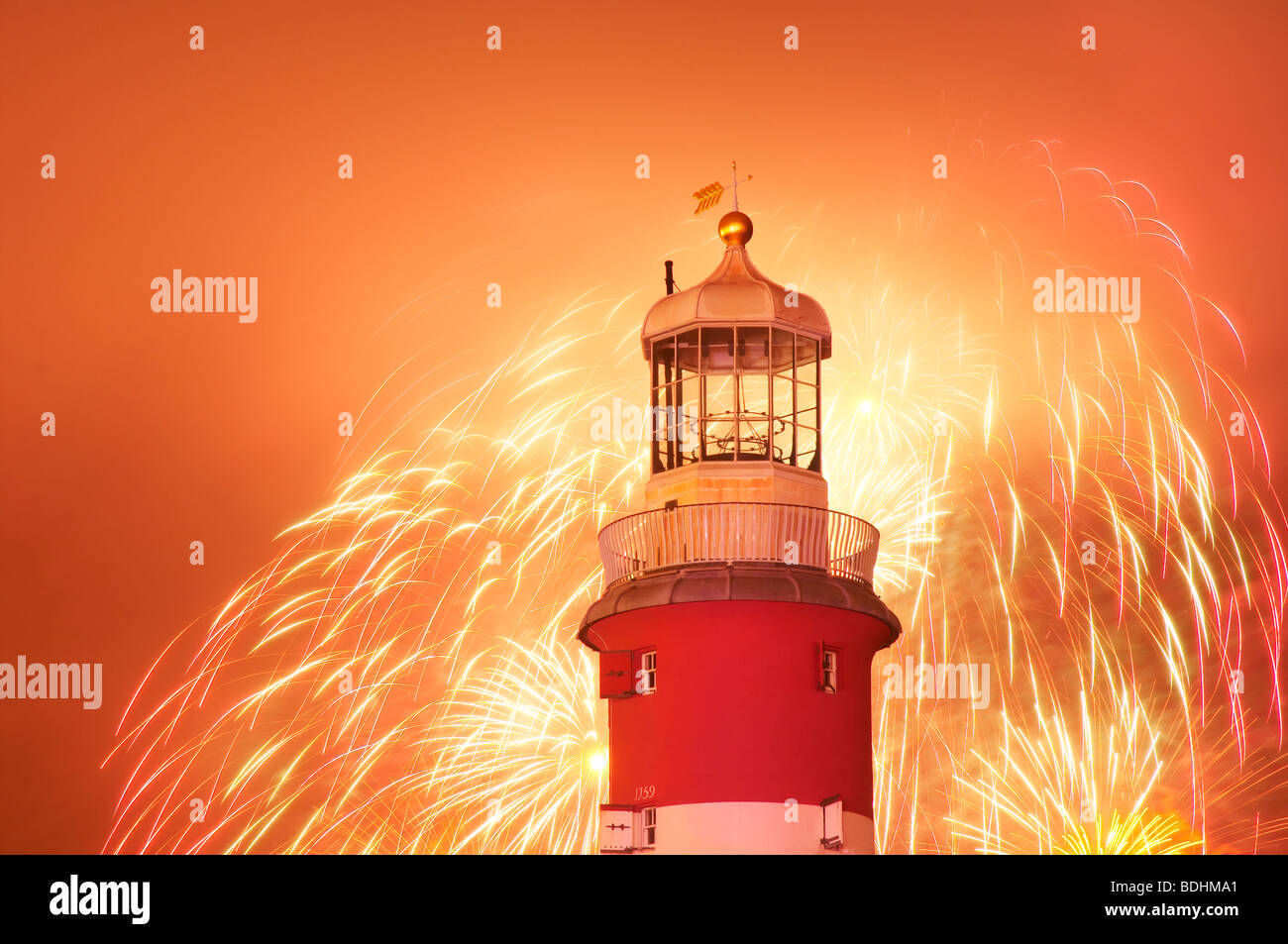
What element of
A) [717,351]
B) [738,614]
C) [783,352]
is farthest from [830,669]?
[717,351]

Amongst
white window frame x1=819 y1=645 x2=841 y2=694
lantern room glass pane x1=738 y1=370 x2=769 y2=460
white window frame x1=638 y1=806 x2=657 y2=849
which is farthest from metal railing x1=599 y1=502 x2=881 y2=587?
white window frame x1=638 y1=806 x2=657 y2=849

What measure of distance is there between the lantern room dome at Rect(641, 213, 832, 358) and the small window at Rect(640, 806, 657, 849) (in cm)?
756

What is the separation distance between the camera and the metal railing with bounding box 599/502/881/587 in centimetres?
3316

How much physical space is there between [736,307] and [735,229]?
181cm

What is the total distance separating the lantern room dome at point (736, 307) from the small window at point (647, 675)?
5.21m

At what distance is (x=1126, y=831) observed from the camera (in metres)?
42.9

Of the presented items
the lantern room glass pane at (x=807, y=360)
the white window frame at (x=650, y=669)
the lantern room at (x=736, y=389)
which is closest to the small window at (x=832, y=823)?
the white window frame at (x=650, y=669)

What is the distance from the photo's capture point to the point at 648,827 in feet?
106

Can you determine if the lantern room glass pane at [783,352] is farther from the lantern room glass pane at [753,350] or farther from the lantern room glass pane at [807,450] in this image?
the lantern room glass pane at [807,450]

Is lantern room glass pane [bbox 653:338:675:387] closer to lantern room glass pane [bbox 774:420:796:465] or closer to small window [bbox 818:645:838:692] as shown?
lantern room glass pane [bbox 774:420:796:465]
